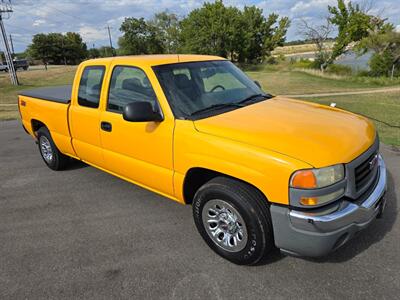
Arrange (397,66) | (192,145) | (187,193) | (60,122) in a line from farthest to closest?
(397,66) → (60,122) → (187,193) → (192,145)

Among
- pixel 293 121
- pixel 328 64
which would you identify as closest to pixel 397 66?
pixel 328 64

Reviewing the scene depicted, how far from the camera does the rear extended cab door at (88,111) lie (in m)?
3.76

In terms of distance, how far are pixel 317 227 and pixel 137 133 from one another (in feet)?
6.45

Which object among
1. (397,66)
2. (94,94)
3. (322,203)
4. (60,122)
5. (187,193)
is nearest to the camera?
(322,203)

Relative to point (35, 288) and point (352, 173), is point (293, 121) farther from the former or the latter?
point (35, 288)

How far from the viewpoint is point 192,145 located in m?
2.76

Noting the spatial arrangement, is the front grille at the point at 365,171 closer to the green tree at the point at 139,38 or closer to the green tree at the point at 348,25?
the green tree at the point at 348,25

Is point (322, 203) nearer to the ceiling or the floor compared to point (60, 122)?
nearer to the floor

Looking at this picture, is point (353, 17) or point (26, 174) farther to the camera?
point (353, 17)

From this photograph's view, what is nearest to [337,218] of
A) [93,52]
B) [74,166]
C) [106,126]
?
[106,126]

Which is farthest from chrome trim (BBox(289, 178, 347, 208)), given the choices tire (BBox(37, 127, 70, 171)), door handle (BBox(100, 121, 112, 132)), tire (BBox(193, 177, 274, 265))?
tire (BBox(37, 127, 70, 171))

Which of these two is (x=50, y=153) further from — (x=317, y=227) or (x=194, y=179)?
(x=317, y=227)

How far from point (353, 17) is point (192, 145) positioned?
4449cm

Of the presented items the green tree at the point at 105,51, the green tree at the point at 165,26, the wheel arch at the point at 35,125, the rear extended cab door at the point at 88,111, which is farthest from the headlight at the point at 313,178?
the green tree at the point at 105,51
